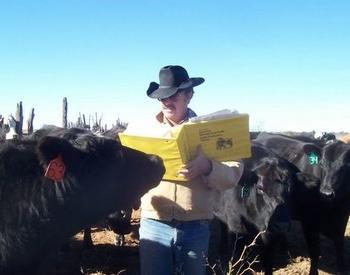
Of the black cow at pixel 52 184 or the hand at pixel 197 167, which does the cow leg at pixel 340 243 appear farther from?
the hand at pixel 197 167

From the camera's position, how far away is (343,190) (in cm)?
643

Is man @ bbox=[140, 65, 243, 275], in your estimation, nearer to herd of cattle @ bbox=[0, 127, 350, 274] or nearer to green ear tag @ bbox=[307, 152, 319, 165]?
herd of cattle @ bbox=[0, 127, 350, 274]

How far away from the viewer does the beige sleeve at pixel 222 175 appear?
2840mm

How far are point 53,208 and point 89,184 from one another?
0.28 metres

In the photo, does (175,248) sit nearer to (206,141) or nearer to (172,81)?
(206,141)

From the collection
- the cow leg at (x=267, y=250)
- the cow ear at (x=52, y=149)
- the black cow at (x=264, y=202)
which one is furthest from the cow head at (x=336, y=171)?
the cow ear at (x=52, y=149)

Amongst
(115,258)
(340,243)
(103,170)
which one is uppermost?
(103,170)

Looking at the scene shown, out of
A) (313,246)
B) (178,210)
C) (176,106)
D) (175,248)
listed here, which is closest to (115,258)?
(313,246)

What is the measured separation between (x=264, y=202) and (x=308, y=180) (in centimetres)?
98

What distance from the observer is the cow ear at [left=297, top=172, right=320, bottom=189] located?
5.80 meters

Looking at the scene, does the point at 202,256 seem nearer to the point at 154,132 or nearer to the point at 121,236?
the point at 154,132

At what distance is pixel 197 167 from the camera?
9.21 ft

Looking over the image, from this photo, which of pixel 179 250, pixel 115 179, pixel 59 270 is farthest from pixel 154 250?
pixel 59 270

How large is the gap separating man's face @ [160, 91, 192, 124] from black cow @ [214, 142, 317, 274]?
204 cm
